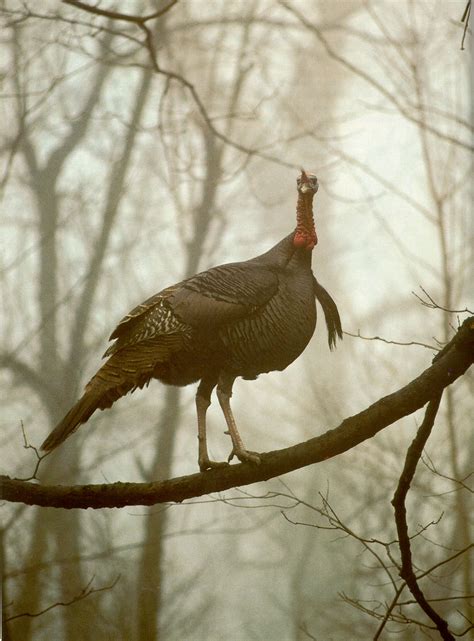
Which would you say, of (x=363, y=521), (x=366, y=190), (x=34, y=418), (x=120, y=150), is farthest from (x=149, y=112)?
(x=363, y=521)

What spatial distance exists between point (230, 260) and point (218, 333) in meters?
0.29

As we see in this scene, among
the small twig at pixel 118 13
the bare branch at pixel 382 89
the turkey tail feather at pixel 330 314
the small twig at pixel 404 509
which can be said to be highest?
the small twig at pixel 118 13

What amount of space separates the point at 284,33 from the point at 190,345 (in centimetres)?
93

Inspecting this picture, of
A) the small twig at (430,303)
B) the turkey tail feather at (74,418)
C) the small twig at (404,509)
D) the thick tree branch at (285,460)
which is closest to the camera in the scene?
the thick tree branch at (285,460)

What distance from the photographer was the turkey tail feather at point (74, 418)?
6.25 feet

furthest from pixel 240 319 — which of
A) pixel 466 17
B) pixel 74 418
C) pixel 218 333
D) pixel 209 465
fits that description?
pixel 466 17

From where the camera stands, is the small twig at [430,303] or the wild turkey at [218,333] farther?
the small twig at [430,303]

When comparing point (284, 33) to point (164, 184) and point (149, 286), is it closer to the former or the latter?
point (164, 184)

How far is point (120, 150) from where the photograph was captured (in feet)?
6.84

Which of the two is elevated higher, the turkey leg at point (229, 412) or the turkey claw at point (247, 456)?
the turkey leg at point (229, 412)

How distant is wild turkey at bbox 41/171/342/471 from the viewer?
182 cm

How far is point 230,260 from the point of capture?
2.04 meters

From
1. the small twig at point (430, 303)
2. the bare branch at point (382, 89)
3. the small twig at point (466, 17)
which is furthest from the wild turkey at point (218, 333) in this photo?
the small twig at point (466, 17)

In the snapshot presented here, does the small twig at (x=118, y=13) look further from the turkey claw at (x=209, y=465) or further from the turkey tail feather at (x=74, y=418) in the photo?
the turkey claw at (x=209, y=465)
